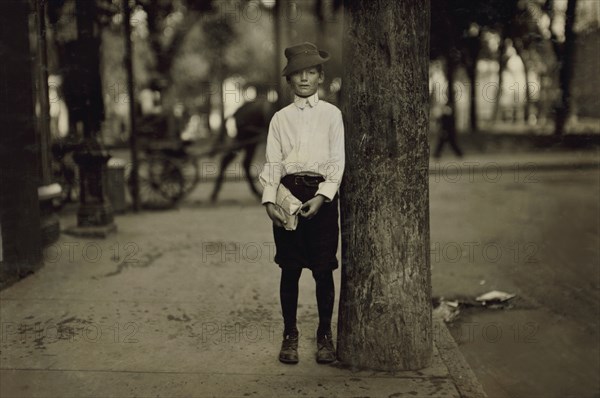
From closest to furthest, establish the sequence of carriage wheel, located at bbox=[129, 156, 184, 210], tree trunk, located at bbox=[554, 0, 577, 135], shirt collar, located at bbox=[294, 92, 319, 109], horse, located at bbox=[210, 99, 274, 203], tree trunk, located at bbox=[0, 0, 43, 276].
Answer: shirt collar, located at bbox=[294, 92, 319, 109] < tree trunk, located at bbox=[0, 0, 43, 276] < tree trunk, located at bbox=[554, 0, 577, 135] < carriage wheel, located at bbox=[129, 156, 184, 210] < horse, located at bbox=[210, 99, 274, 203]

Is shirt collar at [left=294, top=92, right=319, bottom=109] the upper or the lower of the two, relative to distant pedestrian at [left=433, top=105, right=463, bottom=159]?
upper

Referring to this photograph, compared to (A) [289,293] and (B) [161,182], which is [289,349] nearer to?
(A) [289,293]

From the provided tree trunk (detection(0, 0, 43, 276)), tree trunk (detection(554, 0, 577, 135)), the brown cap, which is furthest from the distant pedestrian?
the brown cap

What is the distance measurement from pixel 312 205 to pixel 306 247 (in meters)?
0.34

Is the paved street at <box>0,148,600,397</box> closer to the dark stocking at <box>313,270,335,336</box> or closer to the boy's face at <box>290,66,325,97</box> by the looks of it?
the dark stocking at <box>313,270,335,336</box>

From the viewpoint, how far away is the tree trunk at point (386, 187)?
386 centimetres

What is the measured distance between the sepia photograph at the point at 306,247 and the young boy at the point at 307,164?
0.01m

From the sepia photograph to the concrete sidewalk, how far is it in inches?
0.8

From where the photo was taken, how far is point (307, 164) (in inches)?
155

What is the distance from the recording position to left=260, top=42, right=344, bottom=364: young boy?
12.8 feet

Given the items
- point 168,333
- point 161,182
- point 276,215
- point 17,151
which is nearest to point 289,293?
point 276,215

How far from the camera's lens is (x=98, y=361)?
4281 mm

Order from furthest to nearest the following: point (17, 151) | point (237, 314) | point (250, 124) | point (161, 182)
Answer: point (250, 124)
point (161, 182)
point (17, 151)
point (237, 314)

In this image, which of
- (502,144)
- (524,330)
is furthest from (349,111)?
(502,144)
